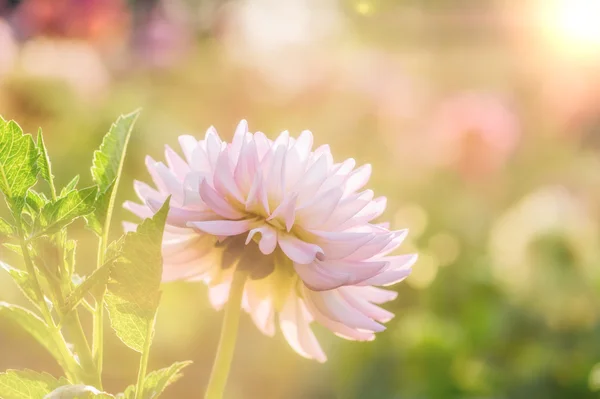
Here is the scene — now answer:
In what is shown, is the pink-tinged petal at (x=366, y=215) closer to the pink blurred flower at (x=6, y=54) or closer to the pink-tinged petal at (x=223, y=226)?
the pink-tinged petal at (x=223, y=226)

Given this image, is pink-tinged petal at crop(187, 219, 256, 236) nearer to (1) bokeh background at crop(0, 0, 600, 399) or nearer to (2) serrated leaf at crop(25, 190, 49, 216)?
(2) serrated leaf at crop(25, 190, 49, 216)

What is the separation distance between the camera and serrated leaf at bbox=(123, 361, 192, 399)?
19 cm

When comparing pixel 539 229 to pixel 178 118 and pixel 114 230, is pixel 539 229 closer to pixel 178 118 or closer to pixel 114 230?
pixel 114 230

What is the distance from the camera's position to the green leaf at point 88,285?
0.18m

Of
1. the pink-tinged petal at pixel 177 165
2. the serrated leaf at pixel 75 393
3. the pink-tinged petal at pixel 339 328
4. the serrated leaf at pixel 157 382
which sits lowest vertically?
the serrated leaf at pixel 75 393

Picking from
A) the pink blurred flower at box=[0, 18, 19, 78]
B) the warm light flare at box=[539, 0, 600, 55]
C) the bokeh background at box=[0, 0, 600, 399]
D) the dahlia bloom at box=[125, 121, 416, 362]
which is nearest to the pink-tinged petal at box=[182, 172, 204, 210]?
the dahlia bloom at box=[125, 121, 416, 362]

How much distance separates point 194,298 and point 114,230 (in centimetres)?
16

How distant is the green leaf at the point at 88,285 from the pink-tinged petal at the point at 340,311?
7 cm

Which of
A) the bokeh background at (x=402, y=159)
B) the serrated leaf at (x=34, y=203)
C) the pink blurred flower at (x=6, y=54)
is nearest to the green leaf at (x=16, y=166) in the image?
the serrated leaf at (x=34, y=203)

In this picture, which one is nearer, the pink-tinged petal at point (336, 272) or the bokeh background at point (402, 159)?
the pink-tinged petal at point (336, 272)

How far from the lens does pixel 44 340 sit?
0.63 ft

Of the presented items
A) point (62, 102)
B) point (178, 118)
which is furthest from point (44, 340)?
point (178, 118)

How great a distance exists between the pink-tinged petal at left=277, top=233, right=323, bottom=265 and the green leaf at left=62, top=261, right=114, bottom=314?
0.05 metres

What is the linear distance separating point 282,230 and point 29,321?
75 mm
